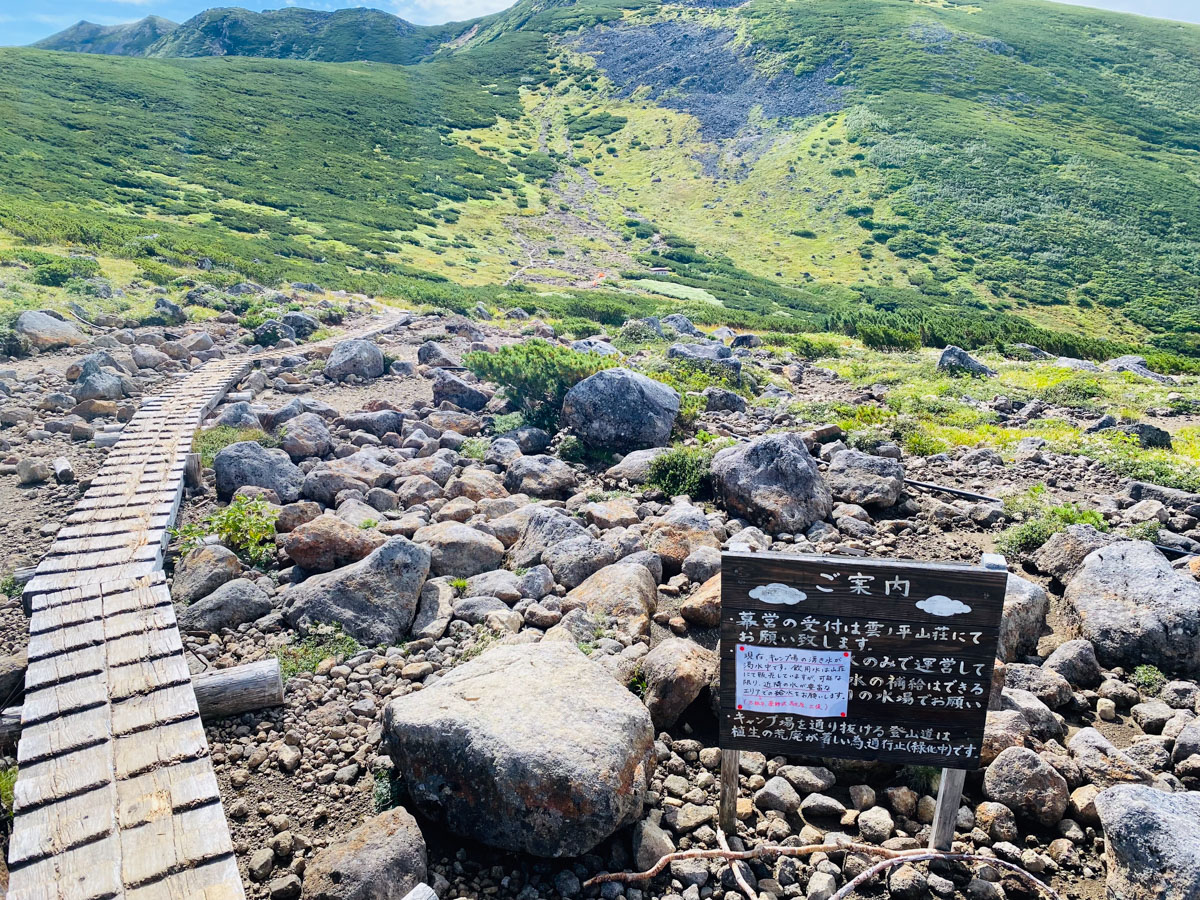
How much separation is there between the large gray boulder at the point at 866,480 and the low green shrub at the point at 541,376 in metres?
4.77

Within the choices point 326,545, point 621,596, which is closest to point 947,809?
point 621,596

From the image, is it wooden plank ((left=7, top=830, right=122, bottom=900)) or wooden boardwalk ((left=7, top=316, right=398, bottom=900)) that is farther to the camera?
wooden boardwalk ((left=7, top=316, right=398, bottom=900))

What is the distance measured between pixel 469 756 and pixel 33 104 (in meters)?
65.3

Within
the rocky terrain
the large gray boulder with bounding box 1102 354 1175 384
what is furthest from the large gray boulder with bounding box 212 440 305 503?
the large gray boulder with bounding box 1102 354 1175 384

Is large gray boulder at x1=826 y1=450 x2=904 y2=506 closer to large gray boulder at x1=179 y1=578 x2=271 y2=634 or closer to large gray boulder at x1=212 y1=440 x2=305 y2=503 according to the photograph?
large gray boulder at x1=179 y1=578 x2=271 y2=634

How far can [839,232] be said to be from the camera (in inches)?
2197

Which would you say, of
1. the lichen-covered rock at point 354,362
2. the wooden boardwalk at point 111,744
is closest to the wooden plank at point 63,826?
the wooden boardwalk at point 111,744

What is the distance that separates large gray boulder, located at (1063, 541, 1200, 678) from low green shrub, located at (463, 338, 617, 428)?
7.97m

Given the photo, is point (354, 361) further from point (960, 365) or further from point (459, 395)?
point (960, 365)

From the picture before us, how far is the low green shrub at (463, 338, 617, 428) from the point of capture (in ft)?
41.9

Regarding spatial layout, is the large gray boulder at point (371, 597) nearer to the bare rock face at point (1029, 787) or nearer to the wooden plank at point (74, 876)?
the wooden plank at point (74, 876)

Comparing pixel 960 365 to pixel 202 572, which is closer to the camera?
pixel 202 572

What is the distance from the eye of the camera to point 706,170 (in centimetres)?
7131

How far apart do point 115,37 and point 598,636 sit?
239m
